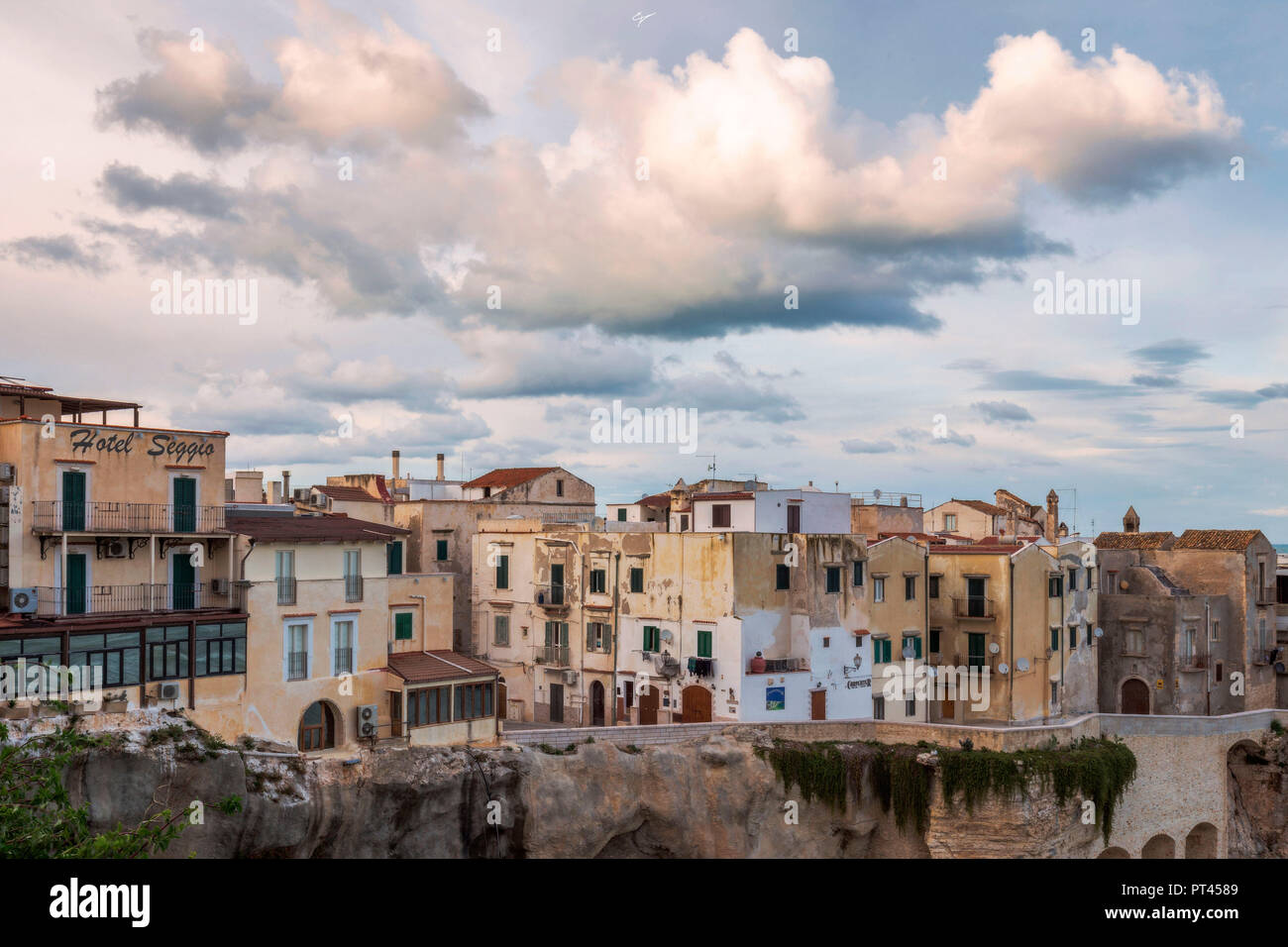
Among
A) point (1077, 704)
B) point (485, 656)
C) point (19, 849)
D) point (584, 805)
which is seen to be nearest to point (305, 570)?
point (584, 805)

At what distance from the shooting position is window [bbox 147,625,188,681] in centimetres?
3559

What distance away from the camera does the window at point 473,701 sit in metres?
43.9

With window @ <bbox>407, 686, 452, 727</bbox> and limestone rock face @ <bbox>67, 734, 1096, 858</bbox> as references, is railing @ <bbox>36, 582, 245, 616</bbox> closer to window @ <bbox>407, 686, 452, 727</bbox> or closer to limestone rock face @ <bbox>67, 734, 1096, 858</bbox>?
window @ <bbox>407, 686, 452, 727</bbox>

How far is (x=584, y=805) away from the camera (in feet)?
128

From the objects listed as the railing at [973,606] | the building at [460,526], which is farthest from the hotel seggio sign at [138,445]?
the railing at [973,606]

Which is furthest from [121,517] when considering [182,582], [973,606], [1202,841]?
[1202,841]

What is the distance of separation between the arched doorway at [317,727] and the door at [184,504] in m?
7.88

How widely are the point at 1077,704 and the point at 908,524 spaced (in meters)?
13.8

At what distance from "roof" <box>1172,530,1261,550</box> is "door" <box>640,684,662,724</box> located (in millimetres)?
35834

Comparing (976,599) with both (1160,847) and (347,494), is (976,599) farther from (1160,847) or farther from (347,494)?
(347,494)

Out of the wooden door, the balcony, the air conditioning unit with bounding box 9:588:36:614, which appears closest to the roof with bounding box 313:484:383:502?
the air conditioning unit with bounding box 9:588:36:614
